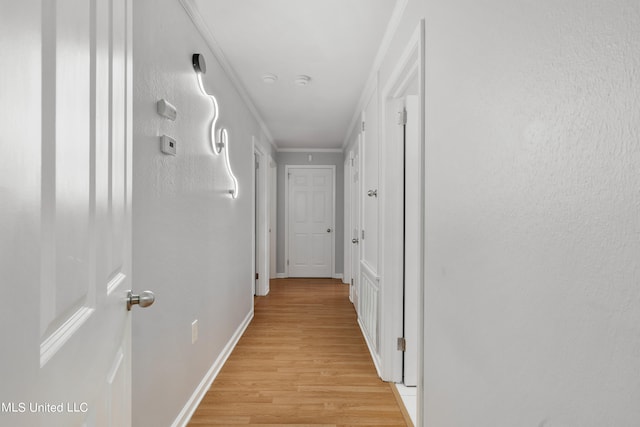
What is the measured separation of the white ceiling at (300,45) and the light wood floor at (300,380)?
7.72 feet

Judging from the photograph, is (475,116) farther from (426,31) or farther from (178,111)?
(178,111)

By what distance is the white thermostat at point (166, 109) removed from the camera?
167 cm

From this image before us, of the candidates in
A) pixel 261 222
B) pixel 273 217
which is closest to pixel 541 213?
pixel 261 222

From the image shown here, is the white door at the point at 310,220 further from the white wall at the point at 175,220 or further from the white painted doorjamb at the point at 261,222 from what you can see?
the white wall at the point at 175,220

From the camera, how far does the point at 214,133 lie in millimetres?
2545

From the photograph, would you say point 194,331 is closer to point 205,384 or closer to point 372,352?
point 205,384

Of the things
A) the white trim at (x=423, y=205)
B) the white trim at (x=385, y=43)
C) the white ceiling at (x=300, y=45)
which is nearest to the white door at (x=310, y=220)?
the white ceiling at (x=300, y=45)

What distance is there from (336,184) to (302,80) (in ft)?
11.4

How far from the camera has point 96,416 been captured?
71cm

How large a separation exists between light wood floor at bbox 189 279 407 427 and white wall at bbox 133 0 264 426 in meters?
0.22

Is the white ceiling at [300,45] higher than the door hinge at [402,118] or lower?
higher

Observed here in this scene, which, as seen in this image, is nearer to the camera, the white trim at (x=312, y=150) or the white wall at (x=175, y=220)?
the white wall at (x=175, y=220)

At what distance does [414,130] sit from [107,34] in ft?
6.60

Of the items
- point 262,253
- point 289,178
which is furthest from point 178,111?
point 289,178
